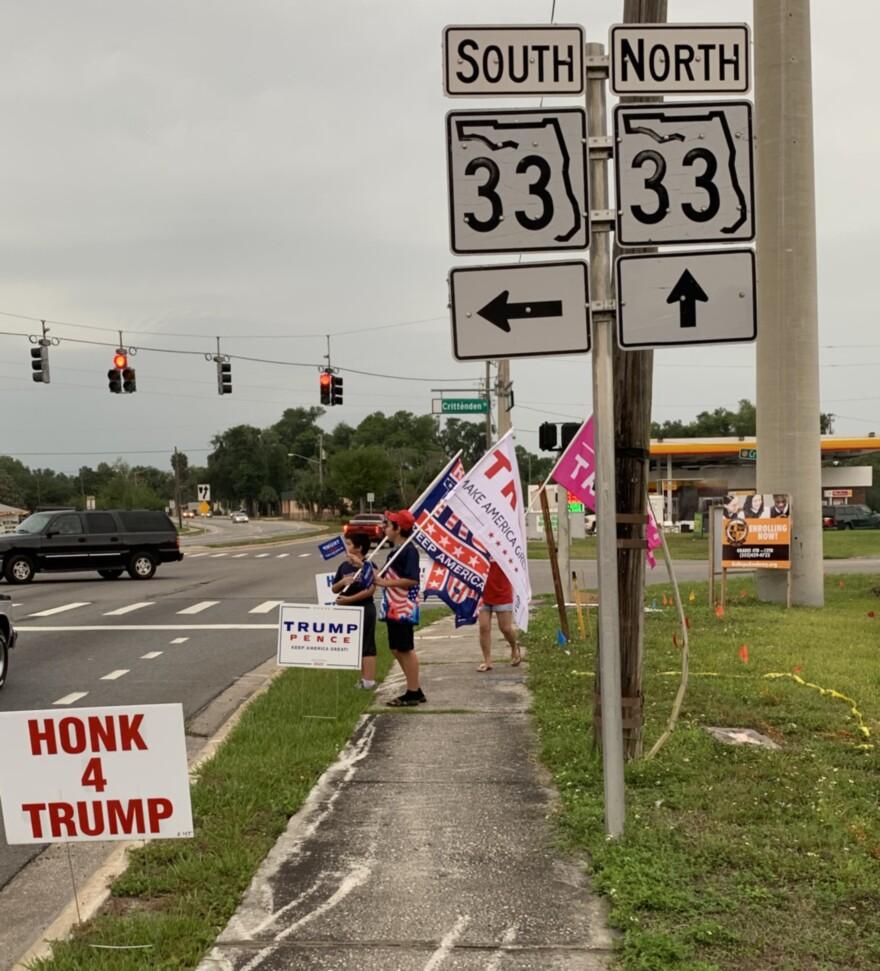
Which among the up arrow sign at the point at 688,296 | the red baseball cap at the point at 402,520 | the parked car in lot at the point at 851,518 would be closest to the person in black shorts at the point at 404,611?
the red baseball cap at the point at 402,520

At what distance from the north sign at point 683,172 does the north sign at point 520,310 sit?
1.24 feet

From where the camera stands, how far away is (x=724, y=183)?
531 cm

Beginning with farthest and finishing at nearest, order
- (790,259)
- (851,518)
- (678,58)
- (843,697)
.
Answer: (851,518)
(790,259)
(843,697)
(678,58)

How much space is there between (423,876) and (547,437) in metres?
9.27

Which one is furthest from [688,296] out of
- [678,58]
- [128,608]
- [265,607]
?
[128,608]

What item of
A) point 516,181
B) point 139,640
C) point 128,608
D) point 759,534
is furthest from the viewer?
point 128,608

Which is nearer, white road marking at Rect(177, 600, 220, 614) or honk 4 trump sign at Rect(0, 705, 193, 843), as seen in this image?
honk 4 trump sign at Rect(0, 705, 193, 843)

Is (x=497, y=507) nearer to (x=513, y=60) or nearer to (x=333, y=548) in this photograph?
(x=333, y=548)

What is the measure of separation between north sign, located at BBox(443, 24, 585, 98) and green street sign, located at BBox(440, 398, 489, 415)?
22.7m

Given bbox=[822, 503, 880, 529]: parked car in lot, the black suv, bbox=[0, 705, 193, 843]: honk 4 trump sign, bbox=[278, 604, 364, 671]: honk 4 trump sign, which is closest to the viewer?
bbox=[0, 705, 193, 843]: honk 4 trump sign

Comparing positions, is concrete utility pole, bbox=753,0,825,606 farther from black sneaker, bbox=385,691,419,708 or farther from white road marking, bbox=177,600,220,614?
white road marking, bbox=177,600,220,614

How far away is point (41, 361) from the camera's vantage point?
28.9m

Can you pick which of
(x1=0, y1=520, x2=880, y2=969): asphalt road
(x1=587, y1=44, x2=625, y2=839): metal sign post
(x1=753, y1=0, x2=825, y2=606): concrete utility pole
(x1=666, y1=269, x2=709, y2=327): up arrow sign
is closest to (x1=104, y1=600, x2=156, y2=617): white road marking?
(x1=0, y1=520, x2=880, y2=969): asphalt road

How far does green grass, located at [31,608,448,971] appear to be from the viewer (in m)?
4.17
